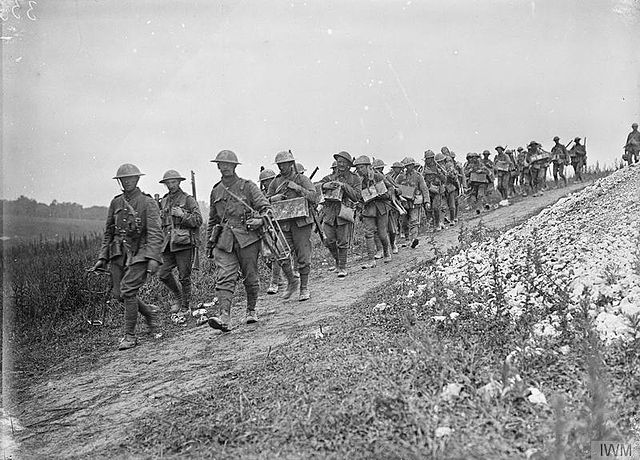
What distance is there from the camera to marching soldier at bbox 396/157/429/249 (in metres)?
13.7

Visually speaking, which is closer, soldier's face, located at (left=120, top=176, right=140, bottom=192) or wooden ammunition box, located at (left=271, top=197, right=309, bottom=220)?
soldier's face, located at (left=120, top=176, right=140, bottom=192)

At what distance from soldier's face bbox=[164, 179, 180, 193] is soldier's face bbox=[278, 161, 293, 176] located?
163 centimetres

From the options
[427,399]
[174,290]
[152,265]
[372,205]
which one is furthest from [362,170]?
[427,399]

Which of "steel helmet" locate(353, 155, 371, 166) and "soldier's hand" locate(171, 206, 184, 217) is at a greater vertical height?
"steel helmet" locate(353, 155, 371, 166)

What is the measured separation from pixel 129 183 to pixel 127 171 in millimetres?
154

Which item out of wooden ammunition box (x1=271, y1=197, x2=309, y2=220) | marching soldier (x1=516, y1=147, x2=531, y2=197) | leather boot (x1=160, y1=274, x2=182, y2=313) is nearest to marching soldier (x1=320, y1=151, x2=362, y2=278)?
wooden ammunition box (x1=271, y1=197, x2=309, y2=220)

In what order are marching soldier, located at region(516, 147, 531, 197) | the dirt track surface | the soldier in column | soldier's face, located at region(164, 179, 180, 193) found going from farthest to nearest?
marching soldier, located at region(516, 147, 531, 197), the soldier in column, soldier's face, located at region(164, 179, 180, 193), the dirt track surface

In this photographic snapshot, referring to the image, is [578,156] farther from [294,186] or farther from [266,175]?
[294,186]

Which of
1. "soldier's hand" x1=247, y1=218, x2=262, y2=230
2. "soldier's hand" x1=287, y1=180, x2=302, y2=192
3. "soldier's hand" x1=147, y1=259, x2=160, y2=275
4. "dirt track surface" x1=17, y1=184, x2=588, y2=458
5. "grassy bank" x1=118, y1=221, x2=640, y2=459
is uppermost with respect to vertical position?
"soldier's hand" x1=287, y1=180, x2=302, y2=192

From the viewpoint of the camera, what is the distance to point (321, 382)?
14.9 ft

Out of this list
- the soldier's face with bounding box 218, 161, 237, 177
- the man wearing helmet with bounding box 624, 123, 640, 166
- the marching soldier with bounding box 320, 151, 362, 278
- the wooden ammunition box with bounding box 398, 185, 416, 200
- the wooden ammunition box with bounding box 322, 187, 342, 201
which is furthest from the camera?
the man wearing helmet with bounding box 624, 123, 640, 166

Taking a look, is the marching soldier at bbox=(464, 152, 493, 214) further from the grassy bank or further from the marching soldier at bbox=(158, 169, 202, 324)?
the grassy bank

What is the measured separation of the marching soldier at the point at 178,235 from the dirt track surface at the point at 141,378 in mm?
1266

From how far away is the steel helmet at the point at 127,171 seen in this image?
24.3 ft
